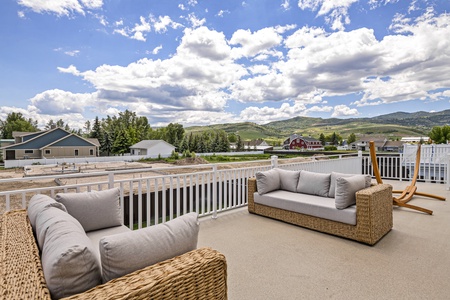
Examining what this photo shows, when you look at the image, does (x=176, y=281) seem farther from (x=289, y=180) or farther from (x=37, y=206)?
(x=289, y=180)

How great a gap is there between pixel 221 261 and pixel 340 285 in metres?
1.51

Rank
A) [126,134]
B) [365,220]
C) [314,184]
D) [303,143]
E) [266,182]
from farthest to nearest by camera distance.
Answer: [126,134] → [303,143] → [266,182] → [314,184] → [365,220]

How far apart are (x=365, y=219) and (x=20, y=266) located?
10.6 ft

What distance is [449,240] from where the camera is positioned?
122 inches

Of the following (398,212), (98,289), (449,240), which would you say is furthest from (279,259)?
(398,212)

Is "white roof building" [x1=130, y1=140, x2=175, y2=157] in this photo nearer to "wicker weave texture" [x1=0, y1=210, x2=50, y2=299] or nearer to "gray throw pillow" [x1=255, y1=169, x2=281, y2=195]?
"gray throw pillow" [x1=255, y1=169, x2=281, y2=195]

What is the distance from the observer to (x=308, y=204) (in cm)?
346

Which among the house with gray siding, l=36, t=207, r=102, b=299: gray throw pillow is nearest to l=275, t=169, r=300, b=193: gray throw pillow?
l=36, t=207, r=102, b=299: gray throw pillow

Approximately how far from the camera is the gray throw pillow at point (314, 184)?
148 inches

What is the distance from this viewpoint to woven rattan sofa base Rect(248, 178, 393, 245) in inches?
115

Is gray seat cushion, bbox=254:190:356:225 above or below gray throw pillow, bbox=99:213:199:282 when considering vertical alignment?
below

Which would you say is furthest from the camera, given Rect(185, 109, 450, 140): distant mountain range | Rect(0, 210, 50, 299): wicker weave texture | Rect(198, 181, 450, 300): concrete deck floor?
Rect(185, 109, 450, 140): distant mountain range

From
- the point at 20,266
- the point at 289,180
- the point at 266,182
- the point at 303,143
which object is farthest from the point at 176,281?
the point at 303,143

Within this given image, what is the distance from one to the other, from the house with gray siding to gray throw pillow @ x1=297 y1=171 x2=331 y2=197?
3128 cm
